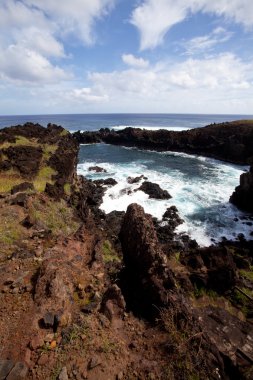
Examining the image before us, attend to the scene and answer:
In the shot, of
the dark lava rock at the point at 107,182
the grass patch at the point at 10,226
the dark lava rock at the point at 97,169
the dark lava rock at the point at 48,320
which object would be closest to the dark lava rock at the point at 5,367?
the dark lava rock at the point at 48,320

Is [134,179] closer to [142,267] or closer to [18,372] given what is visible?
[142,267]

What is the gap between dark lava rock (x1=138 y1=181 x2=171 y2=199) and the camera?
119ft

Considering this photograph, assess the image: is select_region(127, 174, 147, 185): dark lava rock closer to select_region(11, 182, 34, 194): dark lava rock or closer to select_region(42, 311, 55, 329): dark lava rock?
select_region(11, 182, 34, 194): dark lava rock

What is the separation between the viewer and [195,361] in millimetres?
6793

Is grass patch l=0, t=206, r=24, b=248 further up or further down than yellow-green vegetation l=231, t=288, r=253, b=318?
further up

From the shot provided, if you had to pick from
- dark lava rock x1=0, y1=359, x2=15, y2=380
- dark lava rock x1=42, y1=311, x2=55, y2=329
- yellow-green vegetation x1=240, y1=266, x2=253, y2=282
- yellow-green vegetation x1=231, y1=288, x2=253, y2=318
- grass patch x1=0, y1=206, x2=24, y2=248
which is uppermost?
dark lava rock x1=42, y1=311, x2=55, y2=329

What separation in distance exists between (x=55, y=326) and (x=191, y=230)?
73.5ft

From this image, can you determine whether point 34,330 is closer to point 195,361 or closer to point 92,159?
point 195,361

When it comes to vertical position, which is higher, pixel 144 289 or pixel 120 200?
pixel 144 289

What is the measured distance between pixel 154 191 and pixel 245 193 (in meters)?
12.3

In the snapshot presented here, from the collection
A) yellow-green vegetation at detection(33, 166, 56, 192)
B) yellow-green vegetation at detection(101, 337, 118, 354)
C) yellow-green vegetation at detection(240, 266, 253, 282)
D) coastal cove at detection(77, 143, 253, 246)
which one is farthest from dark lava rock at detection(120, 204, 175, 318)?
coastal cove at detection(77, 143, 253, 246)

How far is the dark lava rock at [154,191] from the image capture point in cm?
3641

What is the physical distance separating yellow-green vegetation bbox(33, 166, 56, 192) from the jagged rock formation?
1723 inches

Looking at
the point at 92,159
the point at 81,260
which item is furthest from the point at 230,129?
the point at 81,260
